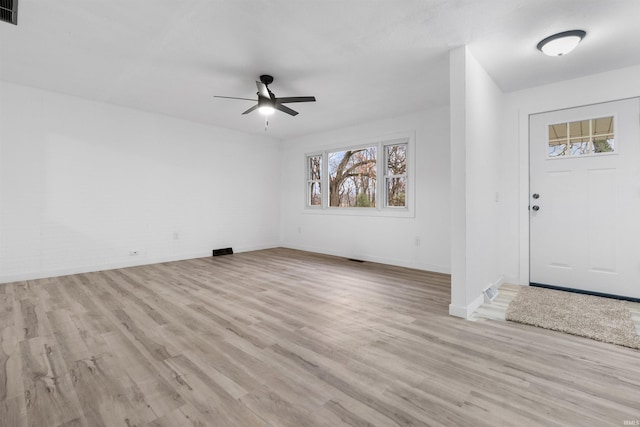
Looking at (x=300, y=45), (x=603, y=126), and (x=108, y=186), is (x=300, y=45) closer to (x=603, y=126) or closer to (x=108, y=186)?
(x=603, y=126)

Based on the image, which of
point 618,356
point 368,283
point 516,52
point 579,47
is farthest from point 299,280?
point 579,47

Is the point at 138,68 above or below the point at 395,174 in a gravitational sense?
above

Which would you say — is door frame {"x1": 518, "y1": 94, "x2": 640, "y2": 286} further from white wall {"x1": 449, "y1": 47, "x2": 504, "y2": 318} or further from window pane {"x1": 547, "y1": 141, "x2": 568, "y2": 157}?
white wall {"x1": 449, "y1": 47, "x2": 504, "y2": 318}

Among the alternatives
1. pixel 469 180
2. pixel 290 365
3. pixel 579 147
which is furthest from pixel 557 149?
pixel 290 365

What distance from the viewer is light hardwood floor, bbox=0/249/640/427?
148cm

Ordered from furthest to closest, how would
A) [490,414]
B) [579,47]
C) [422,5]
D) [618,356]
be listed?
[579,47], [422,5], [618,356], [490,414]

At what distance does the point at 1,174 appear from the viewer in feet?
12.5

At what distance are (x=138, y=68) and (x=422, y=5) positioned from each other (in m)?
3.07

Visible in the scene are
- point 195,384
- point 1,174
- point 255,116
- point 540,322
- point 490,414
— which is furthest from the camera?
point 255,116

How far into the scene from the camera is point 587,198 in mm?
3469

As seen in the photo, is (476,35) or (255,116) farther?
(255,116)

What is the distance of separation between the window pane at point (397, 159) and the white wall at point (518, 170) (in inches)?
63.0

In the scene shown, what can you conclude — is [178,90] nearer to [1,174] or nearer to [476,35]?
[1,174]

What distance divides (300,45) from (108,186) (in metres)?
3.80
